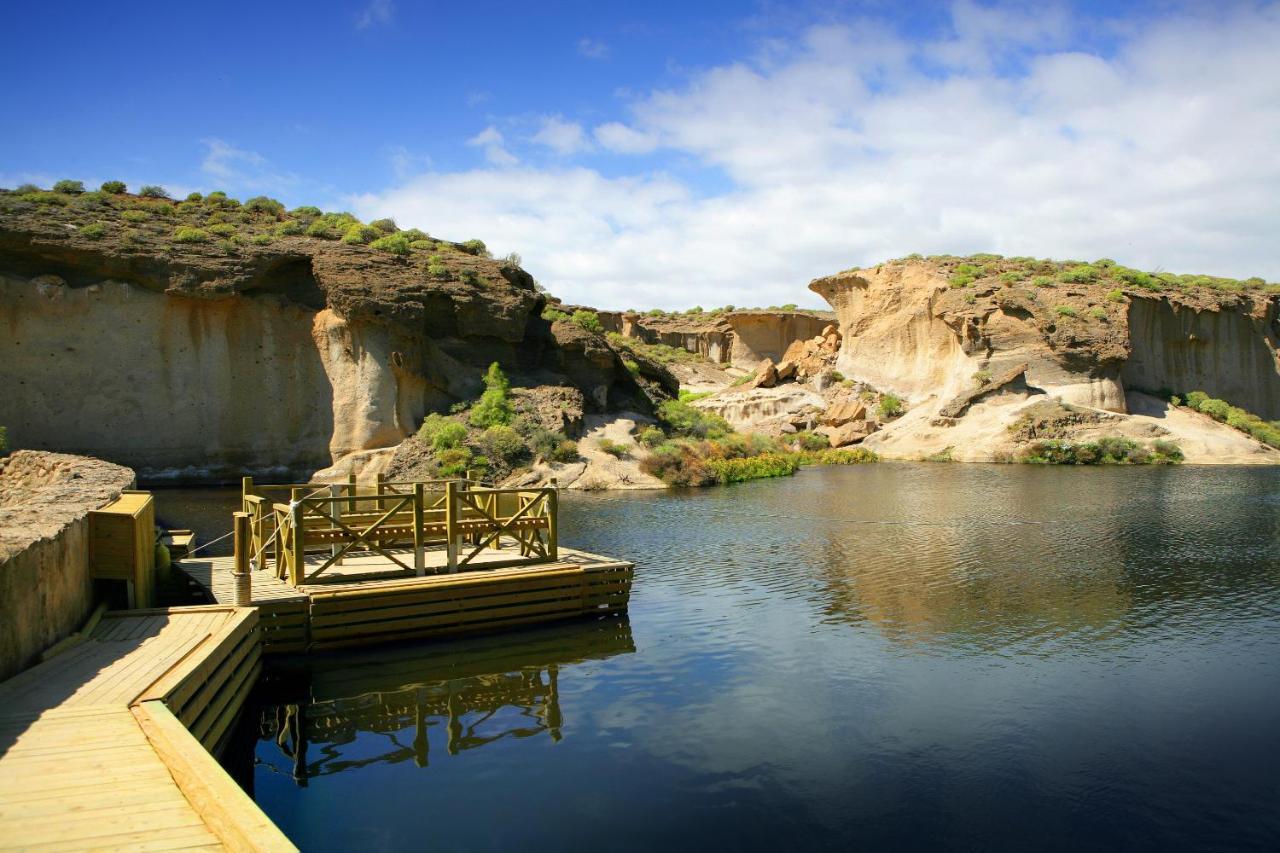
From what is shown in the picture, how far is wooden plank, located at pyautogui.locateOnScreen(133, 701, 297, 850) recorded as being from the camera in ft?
15.7

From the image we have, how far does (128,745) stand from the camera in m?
6.34

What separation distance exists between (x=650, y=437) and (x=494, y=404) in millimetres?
6145

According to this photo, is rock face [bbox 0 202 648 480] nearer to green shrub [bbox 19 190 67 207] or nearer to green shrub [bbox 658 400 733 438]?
green shrub [bbox 19 190 67 207]

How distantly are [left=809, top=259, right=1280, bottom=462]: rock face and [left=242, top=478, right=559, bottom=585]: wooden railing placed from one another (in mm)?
34518

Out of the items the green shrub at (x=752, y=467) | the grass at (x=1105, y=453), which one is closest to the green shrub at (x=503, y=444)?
the green shrub at (x=752, y=467)

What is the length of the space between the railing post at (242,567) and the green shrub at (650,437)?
24950 mm

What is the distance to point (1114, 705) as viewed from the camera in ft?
31.7

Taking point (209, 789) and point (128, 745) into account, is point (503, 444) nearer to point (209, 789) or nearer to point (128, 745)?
point (128, 745)

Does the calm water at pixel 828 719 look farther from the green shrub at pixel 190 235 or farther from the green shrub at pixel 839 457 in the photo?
the green shrub at pixel 839 457

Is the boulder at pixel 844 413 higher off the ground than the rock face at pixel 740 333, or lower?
lower

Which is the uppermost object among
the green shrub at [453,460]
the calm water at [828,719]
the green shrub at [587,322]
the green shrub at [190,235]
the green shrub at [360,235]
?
the green shrub at [360,235]

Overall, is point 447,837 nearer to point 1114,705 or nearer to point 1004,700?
point 1004,700

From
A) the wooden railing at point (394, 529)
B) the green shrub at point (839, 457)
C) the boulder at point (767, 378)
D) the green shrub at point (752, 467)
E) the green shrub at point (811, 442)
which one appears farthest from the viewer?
the boulder at point (767, 378)

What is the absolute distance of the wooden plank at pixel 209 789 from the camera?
4789 millimetres
